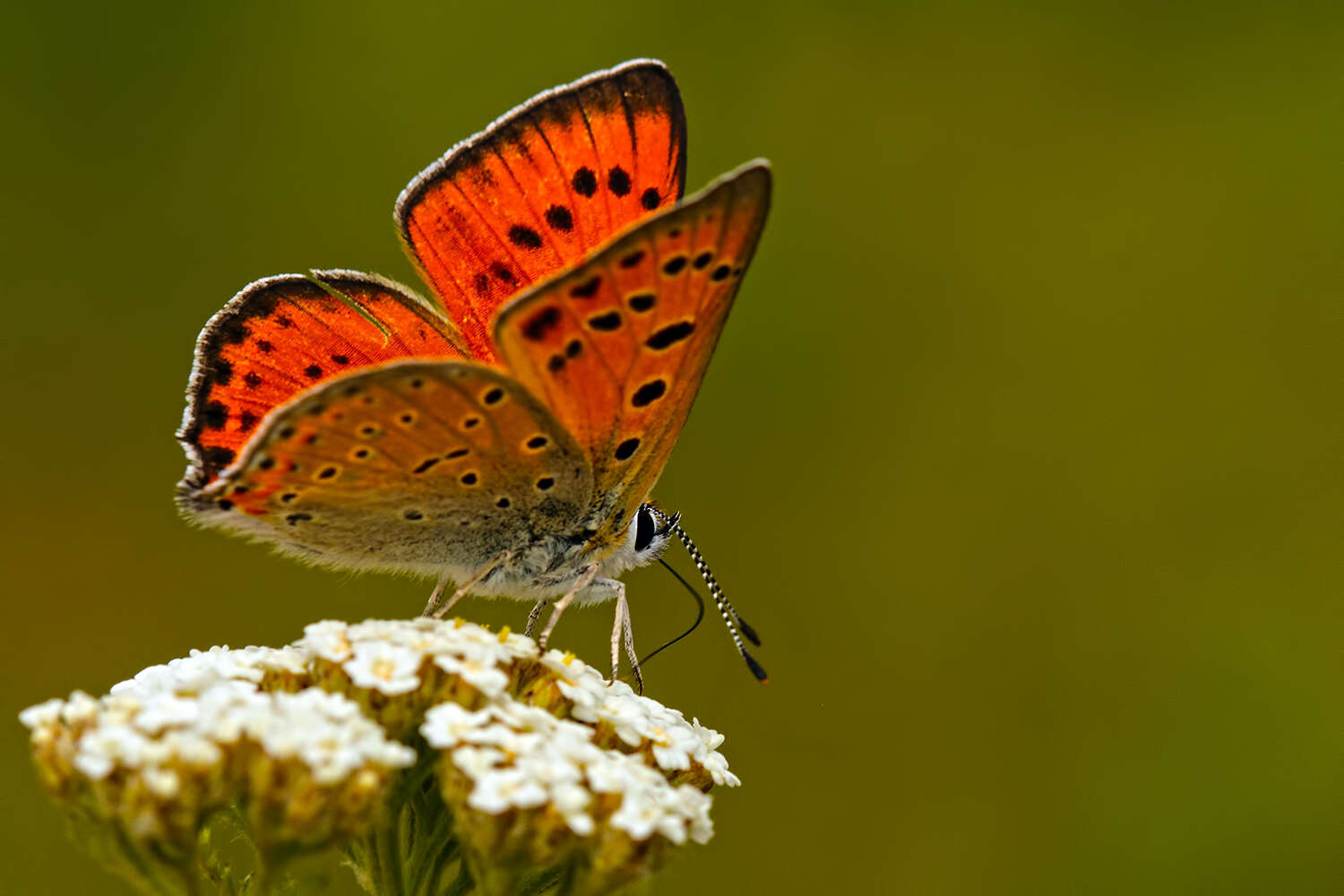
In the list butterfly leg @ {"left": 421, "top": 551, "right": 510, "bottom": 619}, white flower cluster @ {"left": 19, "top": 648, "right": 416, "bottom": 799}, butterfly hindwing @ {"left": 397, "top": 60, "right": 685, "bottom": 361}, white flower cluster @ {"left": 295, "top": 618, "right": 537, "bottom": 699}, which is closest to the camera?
white flower cluster @ {"left": 19, "top": 648, "right": 416, "bottom": 799}

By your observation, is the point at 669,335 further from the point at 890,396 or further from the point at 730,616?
the point at 890,396

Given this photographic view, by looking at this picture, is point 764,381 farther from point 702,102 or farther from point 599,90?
point 599,90

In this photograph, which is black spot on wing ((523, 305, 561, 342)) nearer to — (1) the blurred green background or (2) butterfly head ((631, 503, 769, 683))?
(2) butterfly head ((631, 503, 769, 683))

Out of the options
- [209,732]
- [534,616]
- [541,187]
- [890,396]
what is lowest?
[890,396]

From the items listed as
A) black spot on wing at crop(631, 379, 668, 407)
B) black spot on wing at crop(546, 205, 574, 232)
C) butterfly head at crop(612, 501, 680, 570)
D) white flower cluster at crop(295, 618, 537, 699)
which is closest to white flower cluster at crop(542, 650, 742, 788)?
white flower cluster at crop(295, 618, 537, 699)

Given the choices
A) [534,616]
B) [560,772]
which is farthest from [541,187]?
[560,772]

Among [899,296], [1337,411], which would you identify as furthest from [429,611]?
[1337,411]
